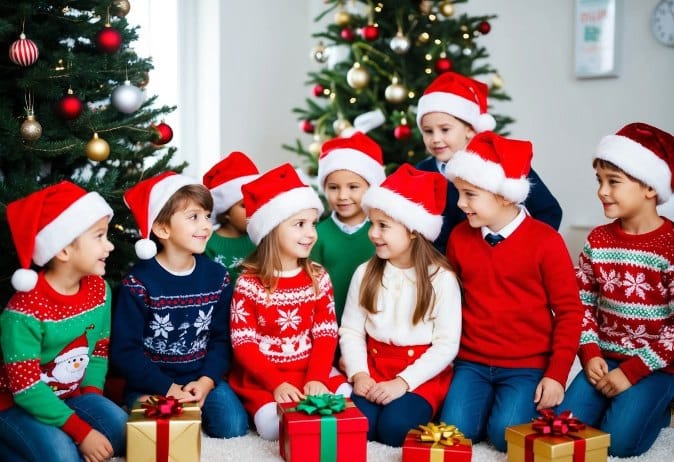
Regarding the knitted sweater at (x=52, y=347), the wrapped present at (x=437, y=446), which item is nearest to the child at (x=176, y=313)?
the knitted sweater at (x=52, y=347)

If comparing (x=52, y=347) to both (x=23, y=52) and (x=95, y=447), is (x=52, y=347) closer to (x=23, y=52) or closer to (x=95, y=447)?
(x=95, y=447)

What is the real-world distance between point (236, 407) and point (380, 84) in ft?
8.07

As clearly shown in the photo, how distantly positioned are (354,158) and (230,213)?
56 cm

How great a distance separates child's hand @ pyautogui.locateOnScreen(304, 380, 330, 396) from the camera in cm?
248

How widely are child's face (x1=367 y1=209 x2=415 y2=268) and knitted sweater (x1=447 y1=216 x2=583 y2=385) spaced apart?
221 millimetres

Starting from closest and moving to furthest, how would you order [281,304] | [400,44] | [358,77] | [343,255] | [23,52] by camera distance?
[23,52] → [281,304] → [343,255] → [400,44] → [358,77]

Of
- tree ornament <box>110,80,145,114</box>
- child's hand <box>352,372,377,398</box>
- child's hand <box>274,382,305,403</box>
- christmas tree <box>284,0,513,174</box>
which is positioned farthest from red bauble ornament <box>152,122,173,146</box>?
christmas tree <box>284,0,513,174</box>

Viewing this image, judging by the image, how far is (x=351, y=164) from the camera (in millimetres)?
2982

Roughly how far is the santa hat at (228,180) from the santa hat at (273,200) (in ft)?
1.30

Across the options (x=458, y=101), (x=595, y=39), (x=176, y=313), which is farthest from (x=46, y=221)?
(x=595, y=39)

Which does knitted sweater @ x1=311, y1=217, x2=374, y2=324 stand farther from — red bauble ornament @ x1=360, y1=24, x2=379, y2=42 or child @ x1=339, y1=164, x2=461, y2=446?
red bauble ornament @ x1=360, y1=24, x2=379, y2=42

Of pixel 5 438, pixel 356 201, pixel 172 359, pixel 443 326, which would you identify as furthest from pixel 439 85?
pixel 5 438

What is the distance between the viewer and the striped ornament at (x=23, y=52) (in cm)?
238

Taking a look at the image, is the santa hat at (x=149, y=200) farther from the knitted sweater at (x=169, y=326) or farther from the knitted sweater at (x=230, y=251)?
the knitted sweater at (x=230, y=251)
